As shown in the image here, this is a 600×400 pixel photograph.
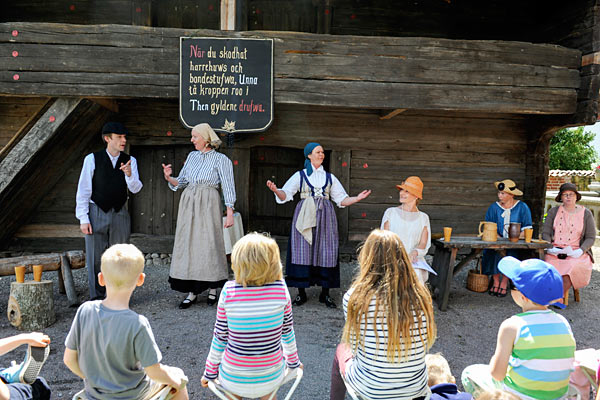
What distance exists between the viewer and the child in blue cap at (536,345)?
1.70 m

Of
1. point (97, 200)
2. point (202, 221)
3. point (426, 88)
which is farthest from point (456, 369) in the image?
point (97, 200)

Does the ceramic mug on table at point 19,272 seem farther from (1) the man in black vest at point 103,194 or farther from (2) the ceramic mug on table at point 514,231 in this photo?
(2) the ceramic mug on table at point 514,231

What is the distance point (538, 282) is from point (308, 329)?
7.82 ft

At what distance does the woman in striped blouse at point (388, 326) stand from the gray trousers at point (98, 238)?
123 inches

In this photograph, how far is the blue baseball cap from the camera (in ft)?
5.71

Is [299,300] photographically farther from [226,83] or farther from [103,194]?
[226,83]

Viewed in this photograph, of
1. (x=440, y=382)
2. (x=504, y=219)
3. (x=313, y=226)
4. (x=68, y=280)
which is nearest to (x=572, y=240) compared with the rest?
(x=504, y=219)

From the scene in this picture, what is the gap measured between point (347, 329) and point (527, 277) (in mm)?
814

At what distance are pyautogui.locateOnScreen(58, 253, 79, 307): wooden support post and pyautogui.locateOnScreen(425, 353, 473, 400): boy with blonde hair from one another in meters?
3.62

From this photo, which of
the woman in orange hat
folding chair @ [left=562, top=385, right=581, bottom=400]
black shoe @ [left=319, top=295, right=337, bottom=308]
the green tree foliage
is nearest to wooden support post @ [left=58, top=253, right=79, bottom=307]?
black shoe @ [left=319, top=295, right=337, bottom=308]

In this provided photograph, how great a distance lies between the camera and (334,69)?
190 inches

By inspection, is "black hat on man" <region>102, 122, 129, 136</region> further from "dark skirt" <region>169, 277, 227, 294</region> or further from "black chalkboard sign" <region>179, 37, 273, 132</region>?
"dark skirt" <region>169, 277, 227, 294</region>

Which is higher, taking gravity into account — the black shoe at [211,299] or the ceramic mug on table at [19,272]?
the ceramic mug on table at [19,272]

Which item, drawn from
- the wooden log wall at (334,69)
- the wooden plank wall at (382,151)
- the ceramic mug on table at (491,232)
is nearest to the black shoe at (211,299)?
the wooden plank wall at (382,151)
